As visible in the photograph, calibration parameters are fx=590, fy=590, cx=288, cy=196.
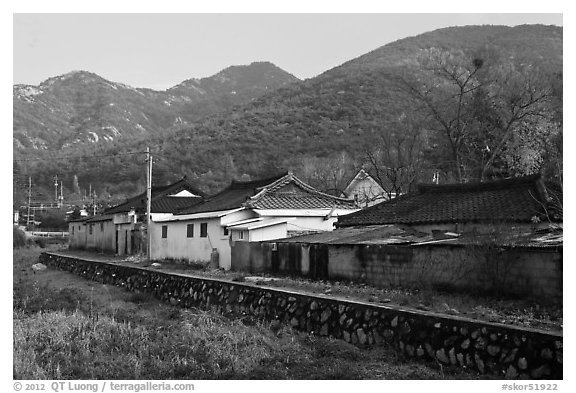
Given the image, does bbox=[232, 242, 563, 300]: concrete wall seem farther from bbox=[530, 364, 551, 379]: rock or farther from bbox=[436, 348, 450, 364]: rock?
bbox=[530, 364, 551, 379]: rock

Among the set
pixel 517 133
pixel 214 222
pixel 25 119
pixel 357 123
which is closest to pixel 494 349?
pixel 214 222

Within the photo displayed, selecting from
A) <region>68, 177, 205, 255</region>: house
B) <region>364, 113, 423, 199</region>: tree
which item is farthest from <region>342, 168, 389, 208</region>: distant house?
<region>68, 177, 205, 255</region>: house

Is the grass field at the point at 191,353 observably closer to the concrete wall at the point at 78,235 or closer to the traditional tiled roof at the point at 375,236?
the traditional tiled roof at the point at 375,236

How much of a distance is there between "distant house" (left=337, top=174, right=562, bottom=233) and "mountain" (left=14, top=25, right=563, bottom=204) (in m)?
22.2

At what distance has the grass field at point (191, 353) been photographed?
8.73 m

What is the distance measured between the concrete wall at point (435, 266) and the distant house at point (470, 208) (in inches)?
48.3

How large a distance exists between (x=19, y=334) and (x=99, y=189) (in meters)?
61.2

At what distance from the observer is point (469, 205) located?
17750mm

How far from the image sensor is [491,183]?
1842cm

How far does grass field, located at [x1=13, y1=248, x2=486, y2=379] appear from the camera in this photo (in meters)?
8.73

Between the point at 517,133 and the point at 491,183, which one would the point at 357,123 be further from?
the point at 491,183

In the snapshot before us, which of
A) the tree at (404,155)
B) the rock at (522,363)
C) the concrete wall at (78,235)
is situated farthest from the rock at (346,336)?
the concrete wall at (78,235)

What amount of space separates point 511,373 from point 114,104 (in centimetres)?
9021

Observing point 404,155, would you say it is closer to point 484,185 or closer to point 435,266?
point 484,185
